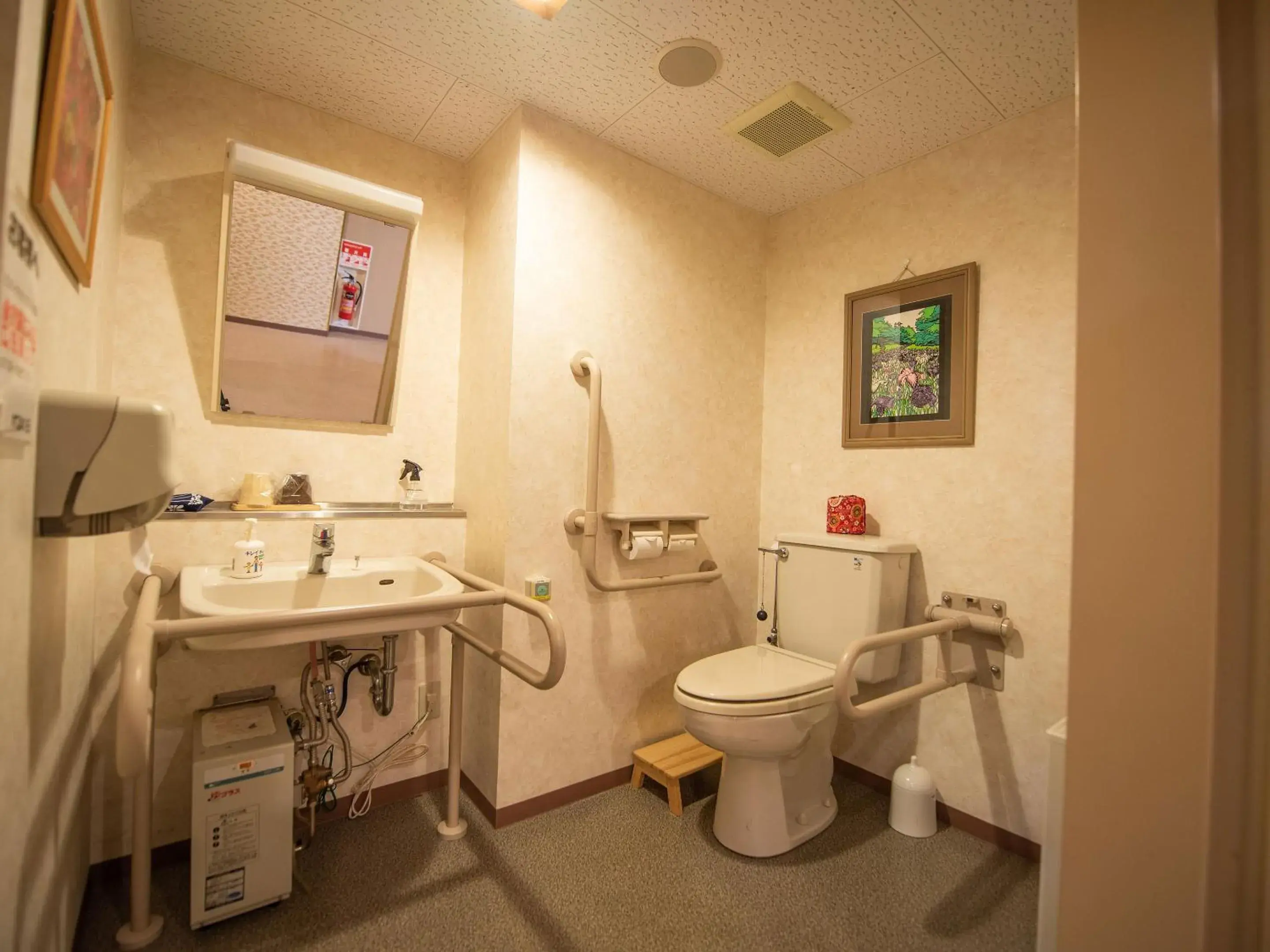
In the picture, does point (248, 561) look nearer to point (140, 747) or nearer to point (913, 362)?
point (140, 747)

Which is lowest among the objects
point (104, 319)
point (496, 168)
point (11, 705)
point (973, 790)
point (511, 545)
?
point (973, 790)

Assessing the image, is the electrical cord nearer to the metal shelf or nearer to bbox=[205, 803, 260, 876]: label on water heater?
bbox=[205, 803, 260, 876]: label on water heater

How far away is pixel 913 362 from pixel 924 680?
1.07m

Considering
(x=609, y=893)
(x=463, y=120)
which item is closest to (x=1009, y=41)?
(x=463, y=120)

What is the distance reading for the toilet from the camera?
1.52 m

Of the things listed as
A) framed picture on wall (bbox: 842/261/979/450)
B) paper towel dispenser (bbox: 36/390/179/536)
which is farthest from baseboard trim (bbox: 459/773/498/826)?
framed picture on wall (bbox: 842/261/979/450)

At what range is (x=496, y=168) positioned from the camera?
6.01 feet

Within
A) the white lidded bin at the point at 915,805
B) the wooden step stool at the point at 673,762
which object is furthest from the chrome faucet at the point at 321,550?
the white lidded bin at the point at 915,805

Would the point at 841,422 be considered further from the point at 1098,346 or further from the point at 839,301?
the point at 1098,346

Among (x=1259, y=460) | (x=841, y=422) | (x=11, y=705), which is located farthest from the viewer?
(x=841, y=422)

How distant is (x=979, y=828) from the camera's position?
66.0 inches

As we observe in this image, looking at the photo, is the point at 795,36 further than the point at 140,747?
Yes

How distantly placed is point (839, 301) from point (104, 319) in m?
2.20

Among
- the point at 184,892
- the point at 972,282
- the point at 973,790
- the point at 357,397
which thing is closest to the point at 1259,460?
the point at 972,282
